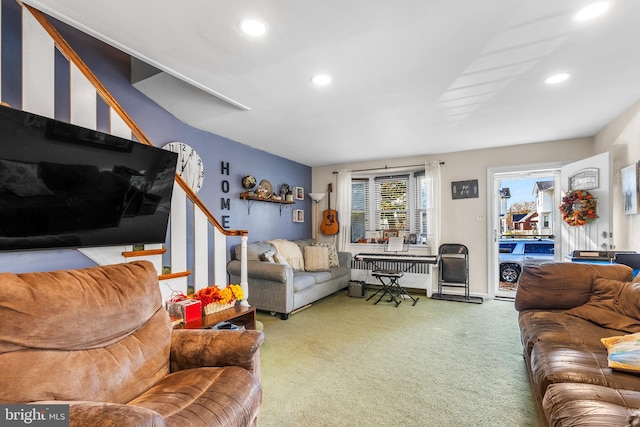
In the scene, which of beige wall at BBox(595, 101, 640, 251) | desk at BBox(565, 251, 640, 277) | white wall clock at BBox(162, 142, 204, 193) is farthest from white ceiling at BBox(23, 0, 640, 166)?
desk at BBox(565, 251, 640, 277)

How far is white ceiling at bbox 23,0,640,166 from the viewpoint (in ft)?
5.58

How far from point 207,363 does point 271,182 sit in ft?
12.1

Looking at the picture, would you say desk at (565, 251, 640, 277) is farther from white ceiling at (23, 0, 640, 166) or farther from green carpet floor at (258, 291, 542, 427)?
white ceiling at (23, 0, 640, 166)

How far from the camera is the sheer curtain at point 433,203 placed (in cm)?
503

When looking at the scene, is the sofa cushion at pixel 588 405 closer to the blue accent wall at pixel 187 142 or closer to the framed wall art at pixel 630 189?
the framed wall art at pixel 630 189

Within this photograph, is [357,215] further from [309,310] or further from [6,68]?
[6,68]

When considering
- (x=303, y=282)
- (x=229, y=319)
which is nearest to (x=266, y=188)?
(x=303, y=282)

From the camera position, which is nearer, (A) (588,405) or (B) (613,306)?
(A) (588,405)

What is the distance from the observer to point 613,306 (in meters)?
2.06

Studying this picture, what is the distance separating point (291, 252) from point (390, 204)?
82.9 inches

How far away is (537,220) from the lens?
20.7ft

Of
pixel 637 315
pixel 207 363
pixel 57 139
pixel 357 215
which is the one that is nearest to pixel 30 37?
pixel 57 139

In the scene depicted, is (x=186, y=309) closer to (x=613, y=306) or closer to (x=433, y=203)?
(x=613, y=306)

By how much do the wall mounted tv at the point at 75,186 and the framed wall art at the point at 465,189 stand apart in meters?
4.17
